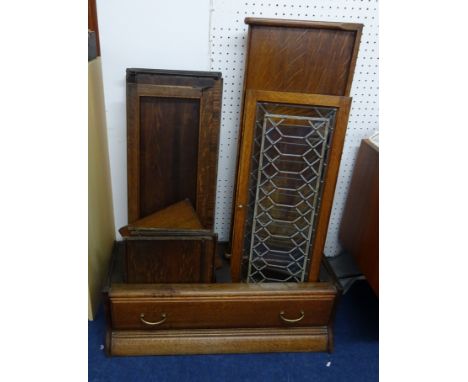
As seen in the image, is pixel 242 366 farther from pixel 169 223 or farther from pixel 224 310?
pixel 169 223

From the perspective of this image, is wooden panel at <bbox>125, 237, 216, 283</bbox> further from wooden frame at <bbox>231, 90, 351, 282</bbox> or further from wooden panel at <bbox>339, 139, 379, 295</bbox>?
wooden panel at <bbox>339, 139, 379, 295</bbox>

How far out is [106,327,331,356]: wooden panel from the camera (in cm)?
121

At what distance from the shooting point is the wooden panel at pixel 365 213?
1.28m

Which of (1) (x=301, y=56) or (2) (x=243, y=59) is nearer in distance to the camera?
(1) (x=301, y=56)

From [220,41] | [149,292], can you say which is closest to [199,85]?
[220,41]

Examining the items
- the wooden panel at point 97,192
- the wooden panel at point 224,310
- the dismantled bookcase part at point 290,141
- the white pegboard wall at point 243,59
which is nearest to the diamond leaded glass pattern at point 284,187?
the dismantled bookcase part at point 290,141

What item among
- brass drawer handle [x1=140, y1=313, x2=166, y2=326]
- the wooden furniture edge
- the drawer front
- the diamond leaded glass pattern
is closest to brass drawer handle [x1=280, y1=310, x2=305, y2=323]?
the drawer front

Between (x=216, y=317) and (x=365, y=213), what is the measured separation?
0.63m

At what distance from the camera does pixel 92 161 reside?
1.19 metres

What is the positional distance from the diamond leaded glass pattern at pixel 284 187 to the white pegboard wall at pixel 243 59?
0.22 meters

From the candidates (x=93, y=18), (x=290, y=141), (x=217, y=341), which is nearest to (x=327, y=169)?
(x=290, y=141)

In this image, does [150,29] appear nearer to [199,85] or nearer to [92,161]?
[199,85]

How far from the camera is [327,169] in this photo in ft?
3.74

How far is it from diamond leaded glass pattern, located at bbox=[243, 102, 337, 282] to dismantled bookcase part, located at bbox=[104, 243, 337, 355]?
10 centimetres
